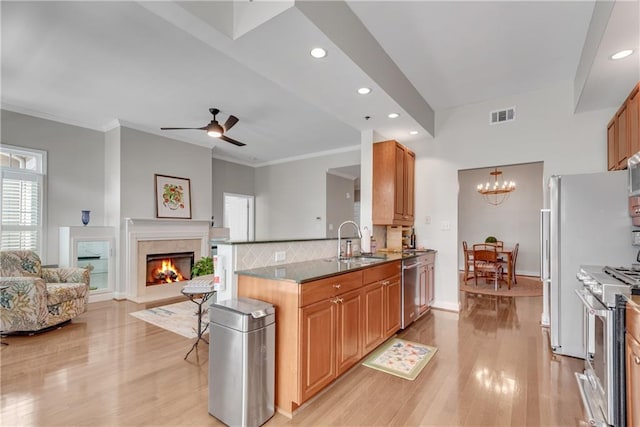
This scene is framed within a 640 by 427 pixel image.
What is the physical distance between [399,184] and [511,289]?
3627 mm

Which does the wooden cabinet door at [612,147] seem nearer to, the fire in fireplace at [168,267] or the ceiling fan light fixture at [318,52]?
the ceiling fan light fixture at [318,52]

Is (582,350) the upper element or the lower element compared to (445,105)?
lower

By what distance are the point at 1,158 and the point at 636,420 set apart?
23.2 feet

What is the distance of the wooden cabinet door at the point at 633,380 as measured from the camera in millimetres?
1529

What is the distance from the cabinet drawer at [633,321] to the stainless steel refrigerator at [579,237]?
1266mm

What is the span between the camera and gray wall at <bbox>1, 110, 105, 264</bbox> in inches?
177

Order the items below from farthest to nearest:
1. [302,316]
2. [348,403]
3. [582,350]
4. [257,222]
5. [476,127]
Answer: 1. [257,222]
2. [476,127]
3. [582,350]
4. [348,403]
5. [302,316]

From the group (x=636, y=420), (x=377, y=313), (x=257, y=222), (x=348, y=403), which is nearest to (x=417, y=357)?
(x=377, y=313)

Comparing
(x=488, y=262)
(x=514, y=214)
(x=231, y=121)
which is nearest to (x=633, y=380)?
(x=231, y=121)

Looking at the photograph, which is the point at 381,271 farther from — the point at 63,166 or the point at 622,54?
the point at 63,166

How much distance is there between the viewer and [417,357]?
112 inches

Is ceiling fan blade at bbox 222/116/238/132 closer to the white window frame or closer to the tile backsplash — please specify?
the tile backsplash

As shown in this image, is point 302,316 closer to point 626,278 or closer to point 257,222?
point 626,278

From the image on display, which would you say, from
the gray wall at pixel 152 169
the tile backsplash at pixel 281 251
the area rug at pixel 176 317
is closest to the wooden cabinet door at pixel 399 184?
the tile backsplash at pixel 281 251
